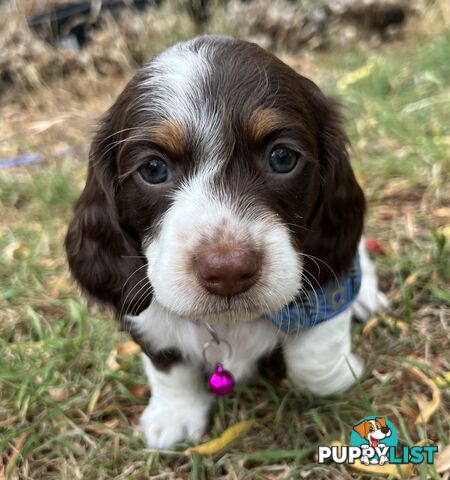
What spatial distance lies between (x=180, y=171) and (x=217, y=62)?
41cm

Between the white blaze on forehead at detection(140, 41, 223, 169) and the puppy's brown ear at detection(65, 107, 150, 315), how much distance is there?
28 centimetres

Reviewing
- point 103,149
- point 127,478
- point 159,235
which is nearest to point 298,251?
point 159,235

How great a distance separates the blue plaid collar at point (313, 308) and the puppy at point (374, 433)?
453mm

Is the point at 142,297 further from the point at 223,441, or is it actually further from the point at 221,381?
the point at 223,441

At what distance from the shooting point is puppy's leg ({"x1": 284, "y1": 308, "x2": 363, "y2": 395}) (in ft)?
7.98

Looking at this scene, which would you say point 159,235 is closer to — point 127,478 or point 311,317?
point 311,317

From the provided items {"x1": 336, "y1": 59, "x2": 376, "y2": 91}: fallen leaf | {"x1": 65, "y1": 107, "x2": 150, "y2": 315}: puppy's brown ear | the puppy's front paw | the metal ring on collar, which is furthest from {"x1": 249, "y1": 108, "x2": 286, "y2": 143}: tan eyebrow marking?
{"x1": 336, "y1": 59, "x2": 376, "y2": 91}: fallen leaf

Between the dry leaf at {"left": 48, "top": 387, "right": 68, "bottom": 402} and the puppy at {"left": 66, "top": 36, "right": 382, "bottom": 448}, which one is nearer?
the puppy at {"left": 66, "top": 36, "right": 382, "bottom": 448}

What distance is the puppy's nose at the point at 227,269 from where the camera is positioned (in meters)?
1.75

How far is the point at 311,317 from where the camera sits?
2326mm

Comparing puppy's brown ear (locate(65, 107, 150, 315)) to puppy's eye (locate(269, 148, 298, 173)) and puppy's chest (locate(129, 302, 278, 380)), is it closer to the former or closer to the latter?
puppy's chest (locate(129, 302, 278, 380))

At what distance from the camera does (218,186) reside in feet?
6.36

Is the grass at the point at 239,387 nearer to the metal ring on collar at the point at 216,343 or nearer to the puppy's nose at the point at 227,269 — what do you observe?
the metal ring on collar at the point at 216,343

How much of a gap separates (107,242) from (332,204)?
0.90 meters
